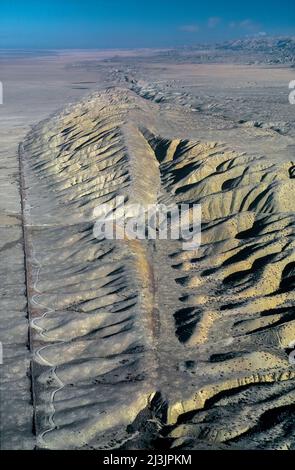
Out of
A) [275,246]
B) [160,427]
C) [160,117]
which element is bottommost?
[160,427]

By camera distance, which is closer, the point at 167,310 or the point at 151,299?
the point at 167,310

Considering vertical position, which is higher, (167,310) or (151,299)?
(151,299)

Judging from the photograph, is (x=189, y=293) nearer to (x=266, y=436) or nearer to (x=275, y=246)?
(x=275, y=246)

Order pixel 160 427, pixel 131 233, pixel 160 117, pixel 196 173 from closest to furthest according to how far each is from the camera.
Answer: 1. pixel 160 427
2. pixel 131 233
3. pixel 196 173
4. pixel 160 117
